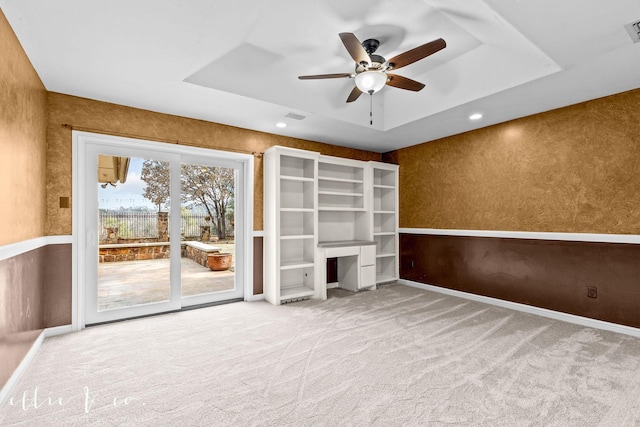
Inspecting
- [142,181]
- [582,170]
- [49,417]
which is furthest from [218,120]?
[582,170]

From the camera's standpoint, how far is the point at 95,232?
11.4 ft

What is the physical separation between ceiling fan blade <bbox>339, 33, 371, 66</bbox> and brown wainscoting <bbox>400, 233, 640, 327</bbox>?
3131 mm

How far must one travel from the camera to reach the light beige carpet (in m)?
1.91

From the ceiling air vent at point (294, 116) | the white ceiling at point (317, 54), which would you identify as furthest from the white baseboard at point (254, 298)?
the ceiling air vent at point (294, 116)

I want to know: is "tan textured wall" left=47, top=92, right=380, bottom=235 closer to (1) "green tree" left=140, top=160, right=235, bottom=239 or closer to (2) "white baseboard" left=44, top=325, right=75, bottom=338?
(1) "green tree" left=140, top=160, right=235, bottom=239

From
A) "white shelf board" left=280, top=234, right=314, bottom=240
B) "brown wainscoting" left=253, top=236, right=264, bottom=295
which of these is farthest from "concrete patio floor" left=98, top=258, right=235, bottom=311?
"white shelf board" left=280, top=234, right=314, bottom=240

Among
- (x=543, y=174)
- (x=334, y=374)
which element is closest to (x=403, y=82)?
(x=543, y=174)

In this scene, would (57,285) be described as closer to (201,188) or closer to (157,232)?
(157,232)

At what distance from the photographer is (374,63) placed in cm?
265

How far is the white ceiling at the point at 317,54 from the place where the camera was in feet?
6.91

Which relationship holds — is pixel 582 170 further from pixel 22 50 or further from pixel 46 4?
pixel 22 50

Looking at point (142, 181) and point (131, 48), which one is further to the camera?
point (142, 181)

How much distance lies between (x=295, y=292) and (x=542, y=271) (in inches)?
125

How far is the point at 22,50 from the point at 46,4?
0.73 metres
